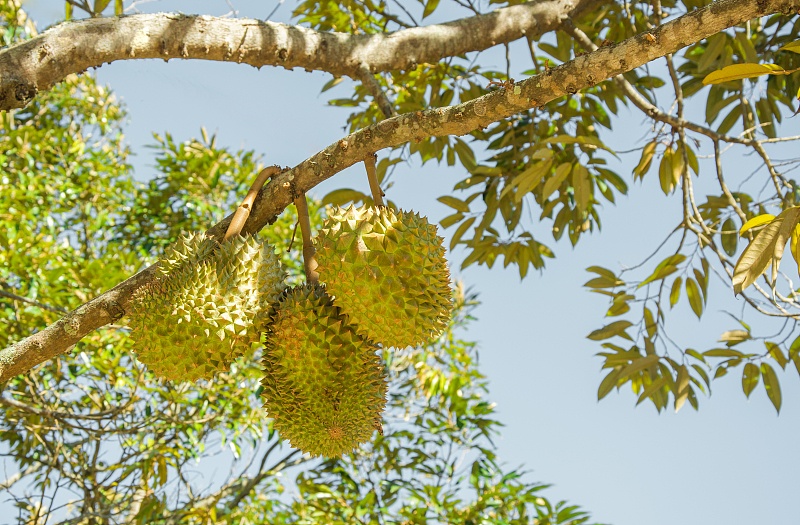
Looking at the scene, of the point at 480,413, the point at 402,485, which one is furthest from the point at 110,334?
the point at 480,413

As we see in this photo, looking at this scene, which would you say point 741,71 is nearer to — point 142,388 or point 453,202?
point 453,202

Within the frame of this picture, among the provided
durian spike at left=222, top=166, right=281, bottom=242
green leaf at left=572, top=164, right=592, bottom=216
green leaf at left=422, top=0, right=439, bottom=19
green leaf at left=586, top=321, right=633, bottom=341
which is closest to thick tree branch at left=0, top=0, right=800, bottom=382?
durian spike at left=222, top=166, right=281, bottom=242

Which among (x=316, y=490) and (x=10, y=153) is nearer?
(x=316, y=490)

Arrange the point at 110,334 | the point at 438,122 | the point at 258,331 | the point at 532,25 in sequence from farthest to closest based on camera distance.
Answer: the point at 110,334
the point at 532,25
the point at 258,331
the point at 438,122

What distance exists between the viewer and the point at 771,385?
2.27 metres

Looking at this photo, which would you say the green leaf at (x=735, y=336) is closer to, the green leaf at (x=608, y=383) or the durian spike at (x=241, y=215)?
the green leaf at (x=608, y=383)

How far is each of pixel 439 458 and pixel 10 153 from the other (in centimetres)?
323

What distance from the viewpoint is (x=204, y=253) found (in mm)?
1541

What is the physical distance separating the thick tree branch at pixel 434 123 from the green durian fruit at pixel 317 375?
233 mm

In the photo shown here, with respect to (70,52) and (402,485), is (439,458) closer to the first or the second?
(402,485)

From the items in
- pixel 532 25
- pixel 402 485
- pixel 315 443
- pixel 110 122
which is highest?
pixel 110 122

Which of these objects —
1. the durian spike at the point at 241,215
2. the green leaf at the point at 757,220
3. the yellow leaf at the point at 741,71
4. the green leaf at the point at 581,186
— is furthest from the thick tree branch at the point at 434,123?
the green leaf at the point at 581,186

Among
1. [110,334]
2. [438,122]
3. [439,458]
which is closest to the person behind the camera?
[438,122]

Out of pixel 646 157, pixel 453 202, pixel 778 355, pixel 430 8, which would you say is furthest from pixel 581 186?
pixel 430 8
